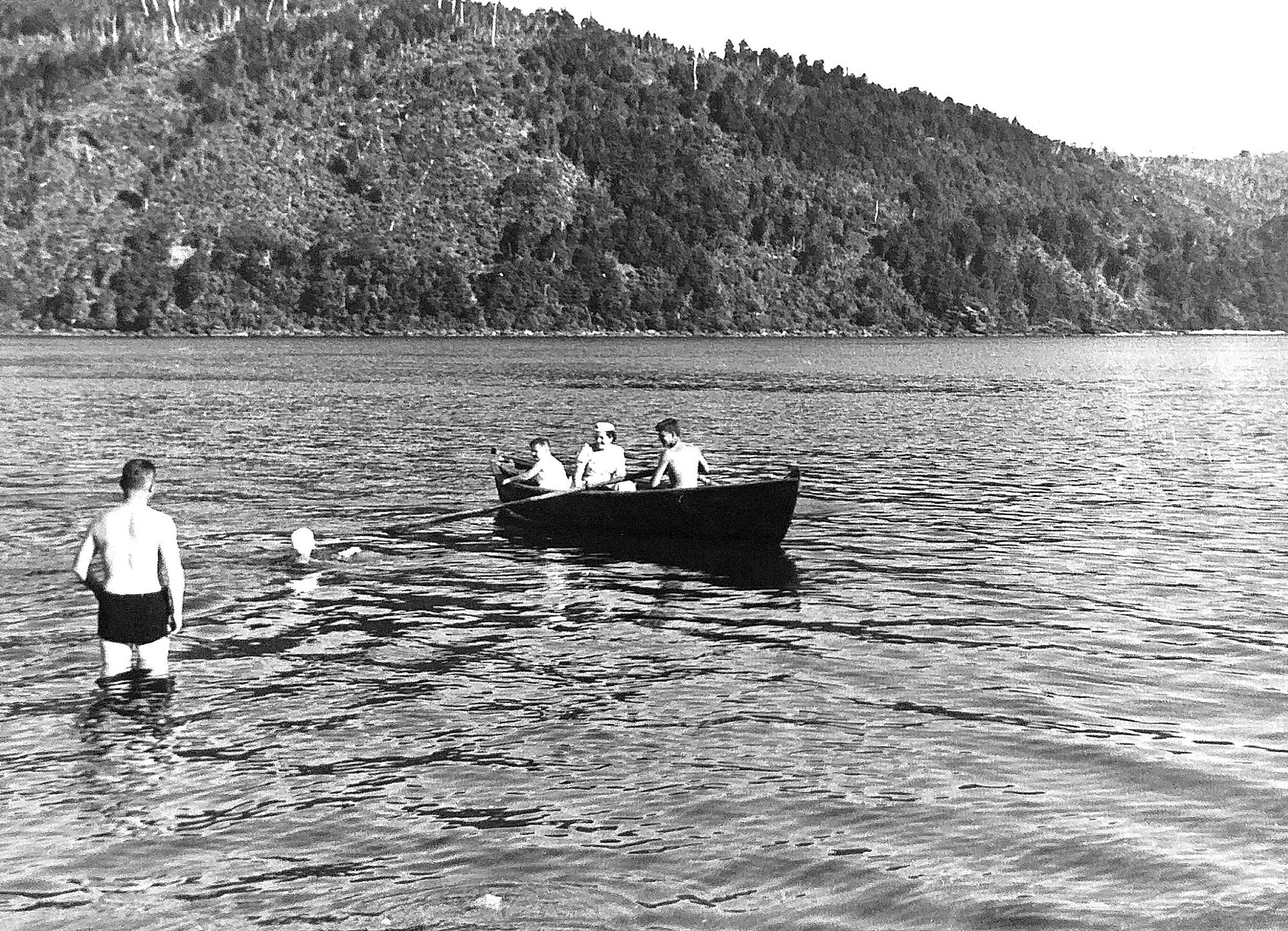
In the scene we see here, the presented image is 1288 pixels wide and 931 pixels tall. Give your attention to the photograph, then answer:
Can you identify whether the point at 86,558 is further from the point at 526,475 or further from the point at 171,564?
the point at 526,475

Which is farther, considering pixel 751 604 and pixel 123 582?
pixel 751 604

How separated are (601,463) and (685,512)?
2.75 meters

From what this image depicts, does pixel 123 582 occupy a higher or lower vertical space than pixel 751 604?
higher

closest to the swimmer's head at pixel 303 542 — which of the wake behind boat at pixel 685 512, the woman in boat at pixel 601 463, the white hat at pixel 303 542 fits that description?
the white hat at pixel 303 542

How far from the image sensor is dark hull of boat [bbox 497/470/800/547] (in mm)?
24656

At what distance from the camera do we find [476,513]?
29.0 metres

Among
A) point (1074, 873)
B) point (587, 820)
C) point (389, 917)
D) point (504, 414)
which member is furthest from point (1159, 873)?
point (504, 414)

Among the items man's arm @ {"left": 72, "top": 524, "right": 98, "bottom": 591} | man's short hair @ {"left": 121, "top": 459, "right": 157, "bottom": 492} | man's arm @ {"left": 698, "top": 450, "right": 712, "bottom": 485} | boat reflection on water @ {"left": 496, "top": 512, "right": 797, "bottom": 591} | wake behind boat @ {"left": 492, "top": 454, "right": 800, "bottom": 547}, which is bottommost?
boat reflection on water @ {"left": 496, "top": 512, "right": 797, "bottom": 591}

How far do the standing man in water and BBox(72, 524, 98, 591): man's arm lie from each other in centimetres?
1

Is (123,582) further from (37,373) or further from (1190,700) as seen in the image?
(37,373)

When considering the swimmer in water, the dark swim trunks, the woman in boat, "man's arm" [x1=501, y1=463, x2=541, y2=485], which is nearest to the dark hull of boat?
the woman in boat

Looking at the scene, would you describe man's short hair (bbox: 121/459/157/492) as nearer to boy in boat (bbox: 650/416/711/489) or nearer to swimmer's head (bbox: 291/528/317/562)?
swimmer's head (bbox: 291/528/317/562)

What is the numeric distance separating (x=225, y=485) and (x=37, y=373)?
7572cm

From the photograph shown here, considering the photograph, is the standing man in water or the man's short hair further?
the standing man in water
